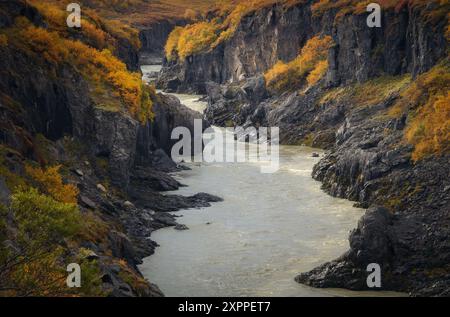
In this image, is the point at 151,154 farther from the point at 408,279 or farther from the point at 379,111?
the point at 408,279

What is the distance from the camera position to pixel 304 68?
126 m

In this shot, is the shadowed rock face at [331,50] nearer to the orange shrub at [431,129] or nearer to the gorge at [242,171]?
the gorge at [242,171]

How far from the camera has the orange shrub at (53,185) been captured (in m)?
55.2

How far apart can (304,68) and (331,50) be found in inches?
556

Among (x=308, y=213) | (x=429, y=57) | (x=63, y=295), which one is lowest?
(x=308, y=213)

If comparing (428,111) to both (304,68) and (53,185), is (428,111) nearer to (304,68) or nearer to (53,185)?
(53,185)

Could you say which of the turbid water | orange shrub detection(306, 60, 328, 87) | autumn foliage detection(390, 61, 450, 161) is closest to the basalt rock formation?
autumn foliage detection(390, 61, 450, 161)

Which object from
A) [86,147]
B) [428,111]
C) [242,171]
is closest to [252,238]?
[86,147]

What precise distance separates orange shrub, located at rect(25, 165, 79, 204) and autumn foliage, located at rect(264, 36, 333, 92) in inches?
2692

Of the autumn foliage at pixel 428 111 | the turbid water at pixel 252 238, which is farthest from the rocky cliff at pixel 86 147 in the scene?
the autumn foliage at pixel 428 111

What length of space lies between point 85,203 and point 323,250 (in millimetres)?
18209

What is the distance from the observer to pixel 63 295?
35.0 metres
